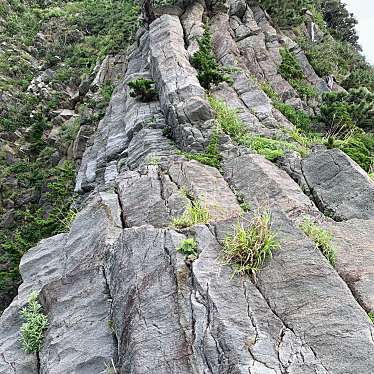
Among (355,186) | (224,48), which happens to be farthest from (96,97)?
(355,186)

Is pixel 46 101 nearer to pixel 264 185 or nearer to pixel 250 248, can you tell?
pixel 264 185

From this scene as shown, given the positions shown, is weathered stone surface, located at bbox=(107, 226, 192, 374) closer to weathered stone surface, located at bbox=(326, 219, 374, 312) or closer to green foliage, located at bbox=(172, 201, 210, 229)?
green foliage, located at bbox=(172, 201, 210, 229)

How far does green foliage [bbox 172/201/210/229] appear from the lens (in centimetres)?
807

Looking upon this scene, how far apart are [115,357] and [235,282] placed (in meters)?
2.05

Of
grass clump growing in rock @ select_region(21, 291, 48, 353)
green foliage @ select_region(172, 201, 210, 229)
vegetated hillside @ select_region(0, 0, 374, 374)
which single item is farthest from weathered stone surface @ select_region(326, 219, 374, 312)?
grass clump growing in rock @ select_region(21, 291, 48, 353)

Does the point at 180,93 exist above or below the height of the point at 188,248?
above

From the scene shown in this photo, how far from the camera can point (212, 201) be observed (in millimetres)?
9086

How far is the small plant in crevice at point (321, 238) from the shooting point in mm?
7307

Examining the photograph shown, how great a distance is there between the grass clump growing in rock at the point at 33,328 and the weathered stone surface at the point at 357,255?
4868mm

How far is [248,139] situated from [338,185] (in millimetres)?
2993

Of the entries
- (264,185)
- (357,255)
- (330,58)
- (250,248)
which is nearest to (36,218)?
(264,185)

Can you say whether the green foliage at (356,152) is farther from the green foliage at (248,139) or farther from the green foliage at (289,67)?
the green foliage at (289,67)

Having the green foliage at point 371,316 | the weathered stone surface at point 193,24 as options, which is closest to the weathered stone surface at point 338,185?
the green foliage at point 371,316

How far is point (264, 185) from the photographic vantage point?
975 cm
